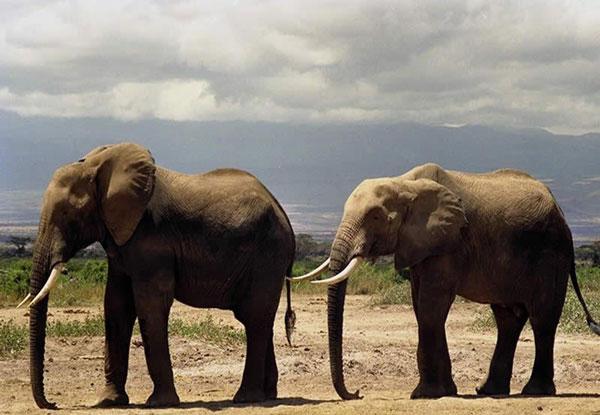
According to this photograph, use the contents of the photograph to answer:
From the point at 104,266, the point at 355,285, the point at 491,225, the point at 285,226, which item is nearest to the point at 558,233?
the point at 491,225

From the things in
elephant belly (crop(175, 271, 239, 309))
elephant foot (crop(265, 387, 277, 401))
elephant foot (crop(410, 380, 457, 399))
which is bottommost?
elephant foot (crop(265, 387, 277, 401))

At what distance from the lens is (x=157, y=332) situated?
13.2 m

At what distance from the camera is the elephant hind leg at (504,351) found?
14625 millimetres

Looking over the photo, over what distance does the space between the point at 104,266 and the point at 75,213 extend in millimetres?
18887

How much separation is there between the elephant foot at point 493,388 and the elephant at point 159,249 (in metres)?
2.36

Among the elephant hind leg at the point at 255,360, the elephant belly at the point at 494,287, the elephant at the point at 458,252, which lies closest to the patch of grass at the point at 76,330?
the elephant hind leg at the point at 255,360

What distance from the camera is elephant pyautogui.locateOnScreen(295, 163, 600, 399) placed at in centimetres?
1328

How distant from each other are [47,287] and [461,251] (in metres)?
4.27

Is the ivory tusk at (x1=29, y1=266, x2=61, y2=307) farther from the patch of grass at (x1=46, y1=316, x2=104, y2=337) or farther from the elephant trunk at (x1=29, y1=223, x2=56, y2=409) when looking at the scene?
the patch of grass at (x1=46, y1=316, x2=104, y2=337)

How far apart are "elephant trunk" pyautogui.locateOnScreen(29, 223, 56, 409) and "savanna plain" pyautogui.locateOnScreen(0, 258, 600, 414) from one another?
371 mm

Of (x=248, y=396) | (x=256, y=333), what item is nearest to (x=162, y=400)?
(x=248, y=396)

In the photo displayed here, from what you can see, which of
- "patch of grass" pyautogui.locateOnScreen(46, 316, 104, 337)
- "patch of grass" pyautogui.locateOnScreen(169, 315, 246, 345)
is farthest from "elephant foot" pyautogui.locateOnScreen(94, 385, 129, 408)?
"patch of grass" pyautogui.locateOnScreen(46, 316, 104, 337)

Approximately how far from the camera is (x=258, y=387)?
45.0ft

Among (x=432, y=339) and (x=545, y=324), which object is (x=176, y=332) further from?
(x=545, y=324)
